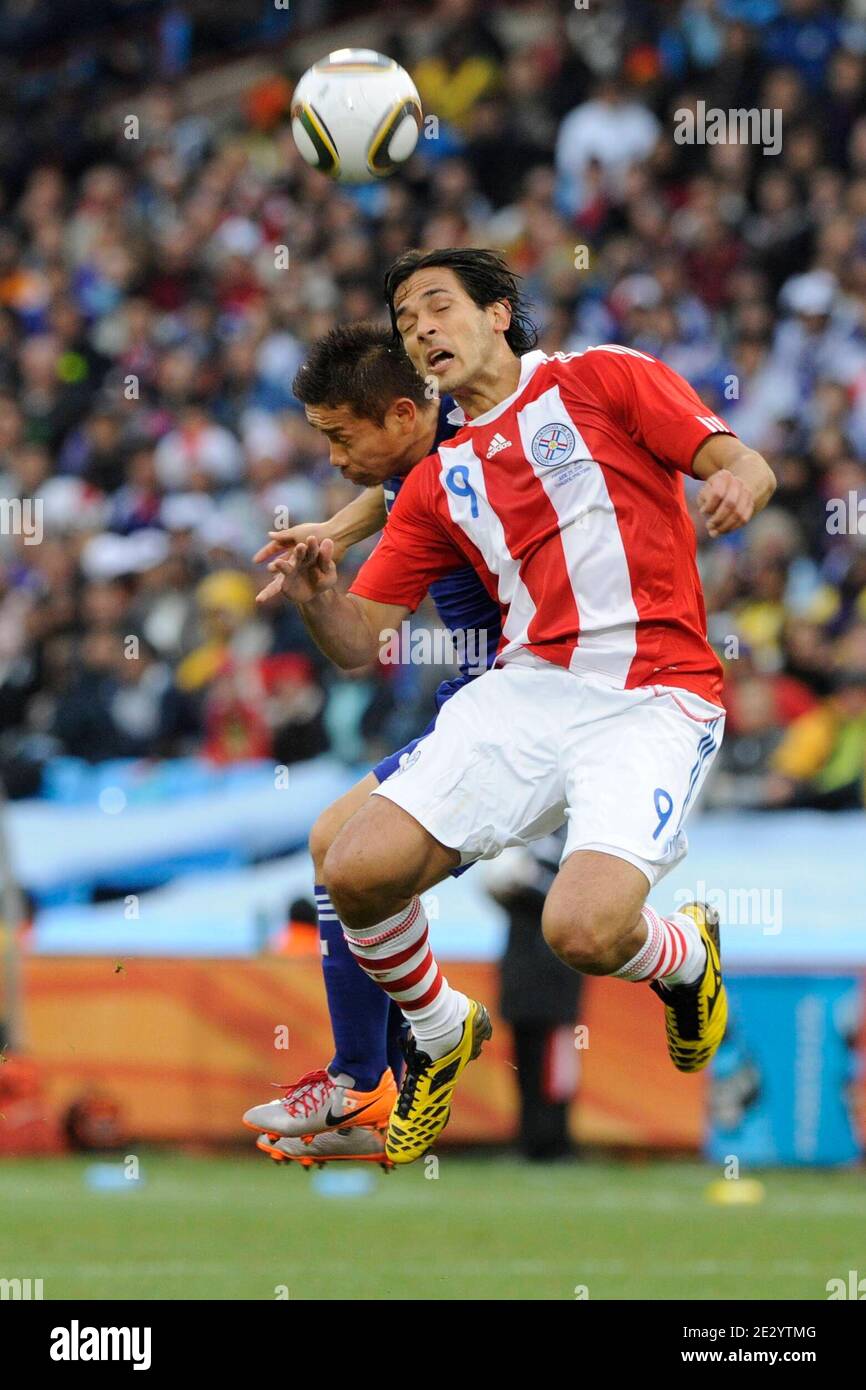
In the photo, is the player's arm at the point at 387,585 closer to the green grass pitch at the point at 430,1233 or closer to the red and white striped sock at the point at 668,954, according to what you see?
the red and white striped sock at the point at 668,954

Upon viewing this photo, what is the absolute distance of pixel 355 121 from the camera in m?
7.11

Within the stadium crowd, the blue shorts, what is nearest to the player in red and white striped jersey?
the blue shorts

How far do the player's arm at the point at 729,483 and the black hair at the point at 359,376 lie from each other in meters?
1.09

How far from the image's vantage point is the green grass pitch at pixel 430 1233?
9172 mm

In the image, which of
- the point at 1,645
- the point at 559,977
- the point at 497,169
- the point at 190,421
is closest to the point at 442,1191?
the point at 559,977

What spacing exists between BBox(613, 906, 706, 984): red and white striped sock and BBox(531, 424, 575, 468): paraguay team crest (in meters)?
1.29

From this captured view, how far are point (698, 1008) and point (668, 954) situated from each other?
32cm

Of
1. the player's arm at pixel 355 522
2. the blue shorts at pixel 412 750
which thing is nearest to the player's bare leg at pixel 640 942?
the blue shorts at pixel 412 750

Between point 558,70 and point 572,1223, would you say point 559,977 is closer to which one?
point 572,1223

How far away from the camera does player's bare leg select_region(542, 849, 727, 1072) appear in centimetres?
611

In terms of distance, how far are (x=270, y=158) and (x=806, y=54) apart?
479 centimetres

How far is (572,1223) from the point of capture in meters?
10.8

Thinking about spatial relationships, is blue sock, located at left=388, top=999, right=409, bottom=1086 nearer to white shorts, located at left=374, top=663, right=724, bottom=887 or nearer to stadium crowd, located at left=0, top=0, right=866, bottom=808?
white shorts, located at left=374, top=663, right=724, bottom=887

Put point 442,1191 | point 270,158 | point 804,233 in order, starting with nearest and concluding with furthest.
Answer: point 442,1191 < point 804,233 < point 270,158
